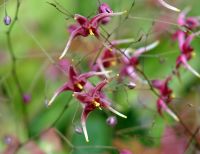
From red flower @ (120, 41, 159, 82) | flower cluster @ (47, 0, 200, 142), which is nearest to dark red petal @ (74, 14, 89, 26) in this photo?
flower cluster @ (47, 0, 200, 142)

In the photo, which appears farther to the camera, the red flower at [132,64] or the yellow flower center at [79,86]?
the red flower at [132,64]

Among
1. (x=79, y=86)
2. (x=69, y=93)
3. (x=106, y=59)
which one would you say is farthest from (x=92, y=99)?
(x=69, y=93)

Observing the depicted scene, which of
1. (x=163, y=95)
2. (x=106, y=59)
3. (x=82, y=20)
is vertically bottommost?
(x=163, y=95)

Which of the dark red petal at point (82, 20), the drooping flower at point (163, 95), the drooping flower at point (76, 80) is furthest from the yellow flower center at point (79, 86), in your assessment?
the drooping flower at point (163, 95)

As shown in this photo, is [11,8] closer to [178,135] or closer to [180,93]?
[180,93]

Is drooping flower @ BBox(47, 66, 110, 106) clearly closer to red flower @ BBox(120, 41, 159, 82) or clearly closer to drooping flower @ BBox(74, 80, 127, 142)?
drooping flower @ BBox(74, 80, 127, 142)

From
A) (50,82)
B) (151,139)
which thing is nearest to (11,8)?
(50,82)

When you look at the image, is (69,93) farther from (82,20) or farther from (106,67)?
(82,20)

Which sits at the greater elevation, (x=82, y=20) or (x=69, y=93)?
(x=82, y=20)

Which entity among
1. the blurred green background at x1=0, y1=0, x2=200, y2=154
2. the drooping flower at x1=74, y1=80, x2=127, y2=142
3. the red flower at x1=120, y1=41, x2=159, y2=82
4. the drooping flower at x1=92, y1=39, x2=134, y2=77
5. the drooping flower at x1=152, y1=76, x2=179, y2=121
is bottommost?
the blurred green background at x1=0, y1=0, x2=200, y2=154

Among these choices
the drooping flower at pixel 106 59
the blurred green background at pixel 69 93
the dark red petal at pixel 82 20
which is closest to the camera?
the dark red petal at pixel 82 20

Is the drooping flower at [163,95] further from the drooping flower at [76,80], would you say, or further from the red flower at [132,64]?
the drooping flower at [76,80]
